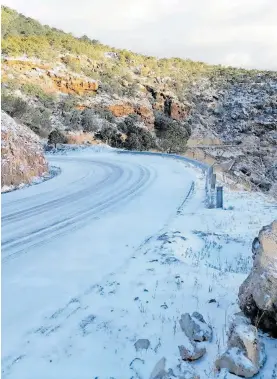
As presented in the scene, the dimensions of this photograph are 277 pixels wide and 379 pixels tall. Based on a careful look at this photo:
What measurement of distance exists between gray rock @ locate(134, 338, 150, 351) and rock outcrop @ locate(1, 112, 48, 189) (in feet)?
37.6

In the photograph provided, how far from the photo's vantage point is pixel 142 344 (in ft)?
14.7

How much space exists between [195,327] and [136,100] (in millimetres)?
57363

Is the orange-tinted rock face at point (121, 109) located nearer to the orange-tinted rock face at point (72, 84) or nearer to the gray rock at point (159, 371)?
the orange-tinted rock face at point (72, 84)

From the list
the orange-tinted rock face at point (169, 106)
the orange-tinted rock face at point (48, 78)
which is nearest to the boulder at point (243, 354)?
the orange-tinted rock face at point (48, 78)

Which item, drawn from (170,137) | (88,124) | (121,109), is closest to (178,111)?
(121,109)

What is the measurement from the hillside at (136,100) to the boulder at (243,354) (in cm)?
2491

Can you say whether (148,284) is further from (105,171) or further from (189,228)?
(105,171)

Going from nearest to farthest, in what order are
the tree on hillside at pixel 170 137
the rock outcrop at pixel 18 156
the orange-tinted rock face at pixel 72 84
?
the rock outcrop at pixel 18 156, the tree on hillside at pixel 170 137, the orange-tinted rock face at pixel 72 84

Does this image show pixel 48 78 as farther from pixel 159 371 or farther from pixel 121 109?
pixel 159 371

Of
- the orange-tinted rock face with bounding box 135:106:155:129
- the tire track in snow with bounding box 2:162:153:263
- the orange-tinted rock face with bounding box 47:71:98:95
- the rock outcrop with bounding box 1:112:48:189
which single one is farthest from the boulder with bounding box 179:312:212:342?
the orange-tinted rock face with bounding box 47:71:98:95

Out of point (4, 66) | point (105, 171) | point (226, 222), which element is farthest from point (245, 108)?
point (226, 222)

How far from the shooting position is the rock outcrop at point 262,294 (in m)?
4.38

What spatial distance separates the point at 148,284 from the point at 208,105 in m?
68.7

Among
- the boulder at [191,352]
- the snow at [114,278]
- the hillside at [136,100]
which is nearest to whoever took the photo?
the boulder at [191,352]
